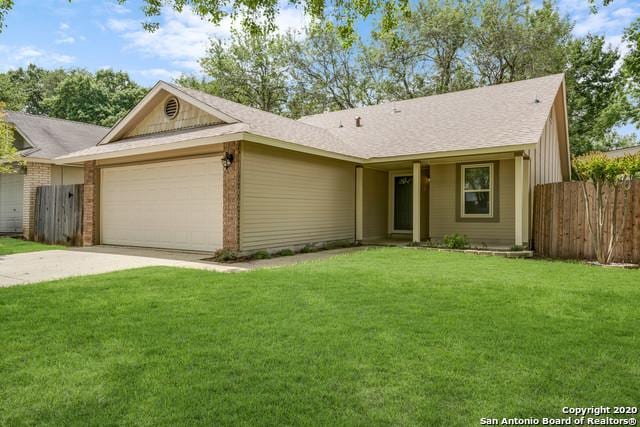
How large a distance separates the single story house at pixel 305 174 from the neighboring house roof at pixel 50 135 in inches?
141

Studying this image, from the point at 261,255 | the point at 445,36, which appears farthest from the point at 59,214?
the point at 445,36

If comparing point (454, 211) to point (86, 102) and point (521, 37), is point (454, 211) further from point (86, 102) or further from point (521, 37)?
point (86, 102)

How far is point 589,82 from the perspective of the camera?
25750 mm

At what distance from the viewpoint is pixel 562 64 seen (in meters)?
24.9

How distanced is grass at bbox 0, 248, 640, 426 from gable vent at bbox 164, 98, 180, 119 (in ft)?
21.6

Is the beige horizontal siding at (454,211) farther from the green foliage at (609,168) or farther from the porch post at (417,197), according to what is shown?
the green foliage at (609,168)

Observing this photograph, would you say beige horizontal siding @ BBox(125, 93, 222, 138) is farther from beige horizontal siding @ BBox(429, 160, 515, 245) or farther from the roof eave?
beige horizontal siding @ BBox(429, 160, 515, 245)

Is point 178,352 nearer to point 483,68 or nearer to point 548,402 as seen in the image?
point 548,402

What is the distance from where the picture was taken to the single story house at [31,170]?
1473 cm

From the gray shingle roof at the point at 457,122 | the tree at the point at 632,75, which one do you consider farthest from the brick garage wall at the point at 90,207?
the tree at the point at 632,75

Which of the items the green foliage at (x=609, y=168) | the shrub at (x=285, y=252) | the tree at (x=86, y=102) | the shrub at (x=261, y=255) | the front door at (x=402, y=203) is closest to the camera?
the green foliage at (x=609, y=168)

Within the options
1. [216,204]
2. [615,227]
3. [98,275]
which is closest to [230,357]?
[98,275]

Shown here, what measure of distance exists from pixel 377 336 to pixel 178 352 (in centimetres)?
170

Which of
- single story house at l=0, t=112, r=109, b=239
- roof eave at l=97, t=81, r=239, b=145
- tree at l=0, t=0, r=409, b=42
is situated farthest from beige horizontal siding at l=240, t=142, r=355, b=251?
single story house at l=0, t=112, r=109, b=239
